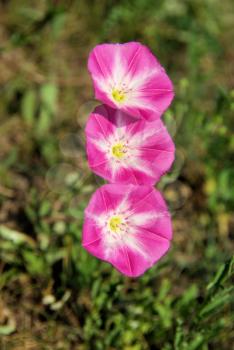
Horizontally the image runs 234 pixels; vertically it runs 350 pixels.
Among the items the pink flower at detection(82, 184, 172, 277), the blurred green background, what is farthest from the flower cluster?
the blurred green background

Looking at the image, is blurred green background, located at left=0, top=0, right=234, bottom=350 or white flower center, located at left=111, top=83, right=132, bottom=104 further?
blurred green background, located at left=0, top=0, right=234, bottom=350

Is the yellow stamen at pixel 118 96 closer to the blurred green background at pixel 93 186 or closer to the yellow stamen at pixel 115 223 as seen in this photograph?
the yellow stamen at pixel 115 223

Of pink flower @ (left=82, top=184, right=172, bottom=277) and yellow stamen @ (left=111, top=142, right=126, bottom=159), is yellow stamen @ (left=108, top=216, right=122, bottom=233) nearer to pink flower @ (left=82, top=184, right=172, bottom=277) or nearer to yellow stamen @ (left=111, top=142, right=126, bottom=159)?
pink flower @ (left=82, top=184, right=172, bottom=277)

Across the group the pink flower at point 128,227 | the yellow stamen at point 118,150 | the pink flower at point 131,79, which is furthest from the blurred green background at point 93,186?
the pink flower at point 131,79

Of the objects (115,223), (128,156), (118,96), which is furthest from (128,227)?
(118,96)

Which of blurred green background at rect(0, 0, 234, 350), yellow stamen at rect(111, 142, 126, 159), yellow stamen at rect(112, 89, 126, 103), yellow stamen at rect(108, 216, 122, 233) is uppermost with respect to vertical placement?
yellow stamen at rect(112, 89, 126, 103)

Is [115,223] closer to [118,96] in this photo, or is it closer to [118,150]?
[118,150]

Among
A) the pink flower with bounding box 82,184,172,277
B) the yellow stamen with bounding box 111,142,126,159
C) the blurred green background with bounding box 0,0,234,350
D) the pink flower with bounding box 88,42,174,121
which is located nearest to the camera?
the pink flower with bounding box 82,184,172,277
